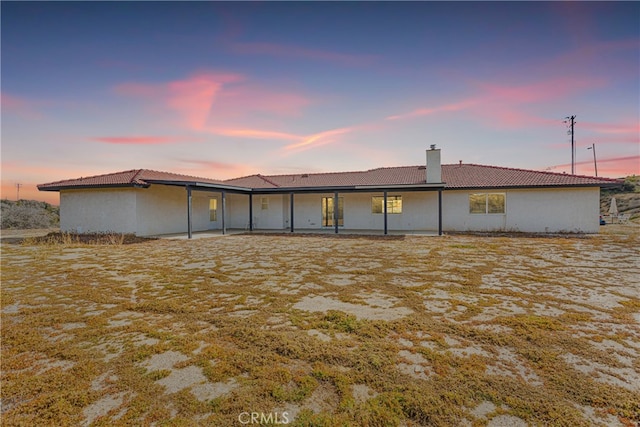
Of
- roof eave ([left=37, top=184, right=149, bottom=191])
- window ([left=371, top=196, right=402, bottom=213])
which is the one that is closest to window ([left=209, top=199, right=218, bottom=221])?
roof eave ([left=37, top=184, right=149, bottom=191])

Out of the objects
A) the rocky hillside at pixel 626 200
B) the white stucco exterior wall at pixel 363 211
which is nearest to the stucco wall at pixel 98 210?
the white stucco exterior wall at pixel 363 211

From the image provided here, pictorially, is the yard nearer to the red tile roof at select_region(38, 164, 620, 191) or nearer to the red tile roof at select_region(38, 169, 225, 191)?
the red tile roof at select_region(38, 169, 225, 191)

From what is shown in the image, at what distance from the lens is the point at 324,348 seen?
3.22 meters

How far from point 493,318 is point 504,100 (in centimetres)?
1269

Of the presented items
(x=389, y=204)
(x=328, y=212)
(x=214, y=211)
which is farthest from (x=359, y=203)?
(x=214, y=211)

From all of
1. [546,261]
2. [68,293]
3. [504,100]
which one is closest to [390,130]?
[504,100]

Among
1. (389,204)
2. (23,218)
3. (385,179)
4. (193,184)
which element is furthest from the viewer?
(23,218)

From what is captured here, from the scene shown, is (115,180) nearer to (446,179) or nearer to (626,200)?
(446,179)

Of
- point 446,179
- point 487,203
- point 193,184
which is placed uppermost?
point 446,179

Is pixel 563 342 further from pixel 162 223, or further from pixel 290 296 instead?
pixel 162 223

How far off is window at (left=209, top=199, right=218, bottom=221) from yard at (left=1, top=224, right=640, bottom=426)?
13.3 meters

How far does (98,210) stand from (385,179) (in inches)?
668

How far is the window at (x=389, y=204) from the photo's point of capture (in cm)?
1800

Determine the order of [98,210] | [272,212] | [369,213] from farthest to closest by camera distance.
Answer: [272,212]
[369,213]
[98,210]
